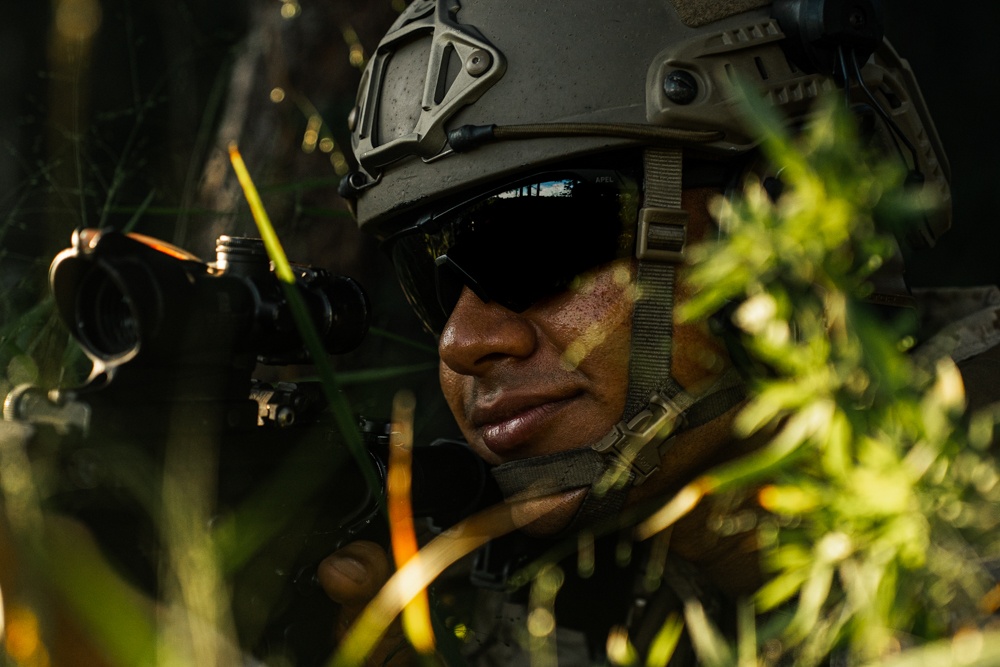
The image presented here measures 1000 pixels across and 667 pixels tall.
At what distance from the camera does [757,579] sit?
6.17 feet

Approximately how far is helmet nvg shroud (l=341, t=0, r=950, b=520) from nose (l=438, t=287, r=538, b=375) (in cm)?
20

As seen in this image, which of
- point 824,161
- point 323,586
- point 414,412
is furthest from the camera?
point 414,412

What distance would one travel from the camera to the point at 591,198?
68.1 inches

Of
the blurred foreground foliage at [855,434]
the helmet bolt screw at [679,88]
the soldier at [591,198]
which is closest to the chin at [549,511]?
the soldier at [591,198]

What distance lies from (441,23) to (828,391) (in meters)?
1.23

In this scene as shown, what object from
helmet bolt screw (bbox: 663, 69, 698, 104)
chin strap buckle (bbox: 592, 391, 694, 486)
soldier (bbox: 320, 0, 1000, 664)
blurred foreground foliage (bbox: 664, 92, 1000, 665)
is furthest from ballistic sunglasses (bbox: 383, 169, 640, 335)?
blurred foreground foliage (bbox: 664, 92, 1000, 665)

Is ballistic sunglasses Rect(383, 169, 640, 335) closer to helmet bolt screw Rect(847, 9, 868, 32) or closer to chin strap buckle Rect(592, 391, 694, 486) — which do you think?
chin strap buckle Rect(592, 391, 694, 486)

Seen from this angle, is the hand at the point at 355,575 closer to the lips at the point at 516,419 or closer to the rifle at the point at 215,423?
the rifle at the point at 215,423

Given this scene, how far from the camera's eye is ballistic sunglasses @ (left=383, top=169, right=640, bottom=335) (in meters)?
1.73

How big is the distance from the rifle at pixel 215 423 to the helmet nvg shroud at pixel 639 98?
1.27 feet

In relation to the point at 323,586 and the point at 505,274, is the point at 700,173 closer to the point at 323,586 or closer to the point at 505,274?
the point at 505,274

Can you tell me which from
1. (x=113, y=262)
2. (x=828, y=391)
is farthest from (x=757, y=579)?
(x=113, y=262)

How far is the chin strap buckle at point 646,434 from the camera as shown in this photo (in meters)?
1.72

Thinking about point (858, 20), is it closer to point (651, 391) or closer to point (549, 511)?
point (651, 391)
